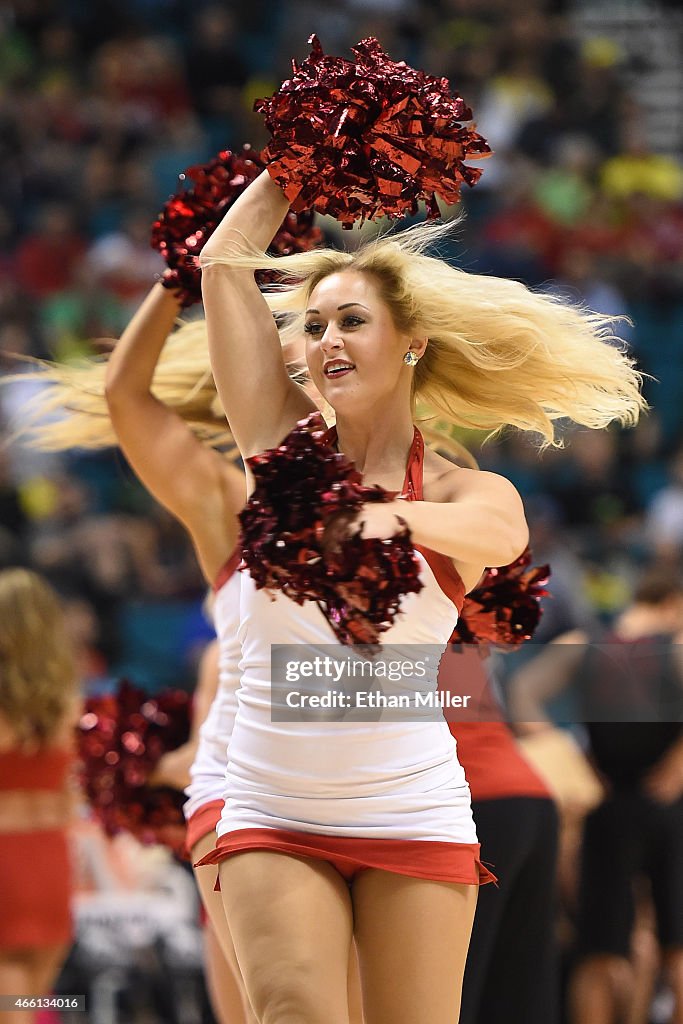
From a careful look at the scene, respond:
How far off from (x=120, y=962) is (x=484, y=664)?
248cm

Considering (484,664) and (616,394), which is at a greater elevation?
(616,394)

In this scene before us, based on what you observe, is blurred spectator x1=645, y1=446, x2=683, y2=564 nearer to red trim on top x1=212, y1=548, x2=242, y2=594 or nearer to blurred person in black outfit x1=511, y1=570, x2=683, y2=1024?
blurred person in black outfit x1=511, y1=570, x2=683, y2=1024

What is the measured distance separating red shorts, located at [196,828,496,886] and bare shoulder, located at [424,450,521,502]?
0.56 m

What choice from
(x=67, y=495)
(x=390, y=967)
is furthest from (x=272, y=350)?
(x=67, y=495)

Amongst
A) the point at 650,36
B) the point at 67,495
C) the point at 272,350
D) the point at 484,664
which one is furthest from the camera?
the point at 650,36

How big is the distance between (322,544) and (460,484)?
0.32 metres

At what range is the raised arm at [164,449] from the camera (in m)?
3.09

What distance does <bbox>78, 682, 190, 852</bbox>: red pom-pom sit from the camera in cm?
369

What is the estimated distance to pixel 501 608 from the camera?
278 centimetres

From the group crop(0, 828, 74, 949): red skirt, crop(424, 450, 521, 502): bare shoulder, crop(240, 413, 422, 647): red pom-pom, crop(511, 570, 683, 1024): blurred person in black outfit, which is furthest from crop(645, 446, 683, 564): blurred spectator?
crop(240, 413, 422, 647): red pom-pom

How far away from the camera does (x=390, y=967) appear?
7.68ft

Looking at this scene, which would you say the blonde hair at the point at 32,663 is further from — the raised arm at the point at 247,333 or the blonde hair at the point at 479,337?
the raised arm at the point at 247,333

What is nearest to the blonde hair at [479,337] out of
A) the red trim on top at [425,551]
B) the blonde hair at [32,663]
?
the red trim on top at [425,551]

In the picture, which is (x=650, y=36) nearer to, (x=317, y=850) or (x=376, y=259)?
(x=376, y=259)
